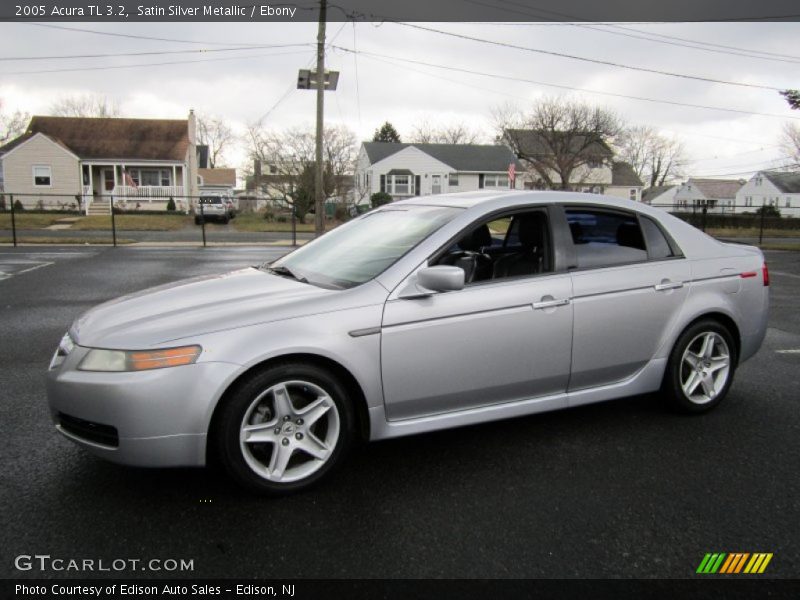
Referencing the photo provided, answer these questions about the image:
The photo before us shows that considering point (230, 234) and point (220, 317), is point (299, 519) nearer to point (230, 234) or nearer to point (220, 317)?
point (220, 317)

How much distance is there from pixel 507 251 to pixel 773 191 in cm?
8814

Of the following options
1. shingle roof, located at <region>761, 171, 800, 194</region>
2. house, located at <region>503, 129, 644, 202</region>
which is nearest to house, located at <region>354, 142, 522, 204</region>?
house, located at <region>503, 129, 644, 202</region>

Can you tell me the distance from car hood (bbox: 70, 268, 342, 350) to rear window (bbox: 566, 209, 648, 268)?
67.3 inches

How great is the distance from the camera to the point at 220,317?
10.6 ft

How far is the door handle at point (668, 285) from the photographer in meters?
4.24

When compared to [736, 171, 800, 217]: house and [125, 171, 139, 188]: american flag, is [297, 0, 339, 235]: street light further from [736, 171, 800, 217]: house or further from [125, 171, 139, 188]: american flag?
[736, 171, 800, 217]: house

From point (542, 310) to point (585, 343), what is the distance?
1.26ft

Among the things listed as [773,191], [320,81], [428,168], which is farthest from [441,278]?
[773,191]

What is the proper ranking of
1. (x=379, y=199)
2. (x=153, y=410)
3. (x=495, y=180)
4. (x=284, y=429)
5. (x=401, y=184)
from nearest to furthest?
(x=153, y=410) → (x=284, y=429) → (x=379, y=199) → (x=401, y=184) → (x=495, y=180)

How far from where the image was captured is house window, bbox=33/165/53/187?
4029 cm

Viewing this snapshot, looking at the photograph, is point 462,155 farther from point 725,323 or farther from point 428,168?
point 725,323

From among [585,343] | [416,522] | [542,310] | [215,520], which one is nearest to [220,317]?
[215,520]

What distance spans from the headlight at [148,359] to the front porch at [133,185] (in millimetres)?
37214

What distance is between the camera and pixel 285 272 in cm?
420
